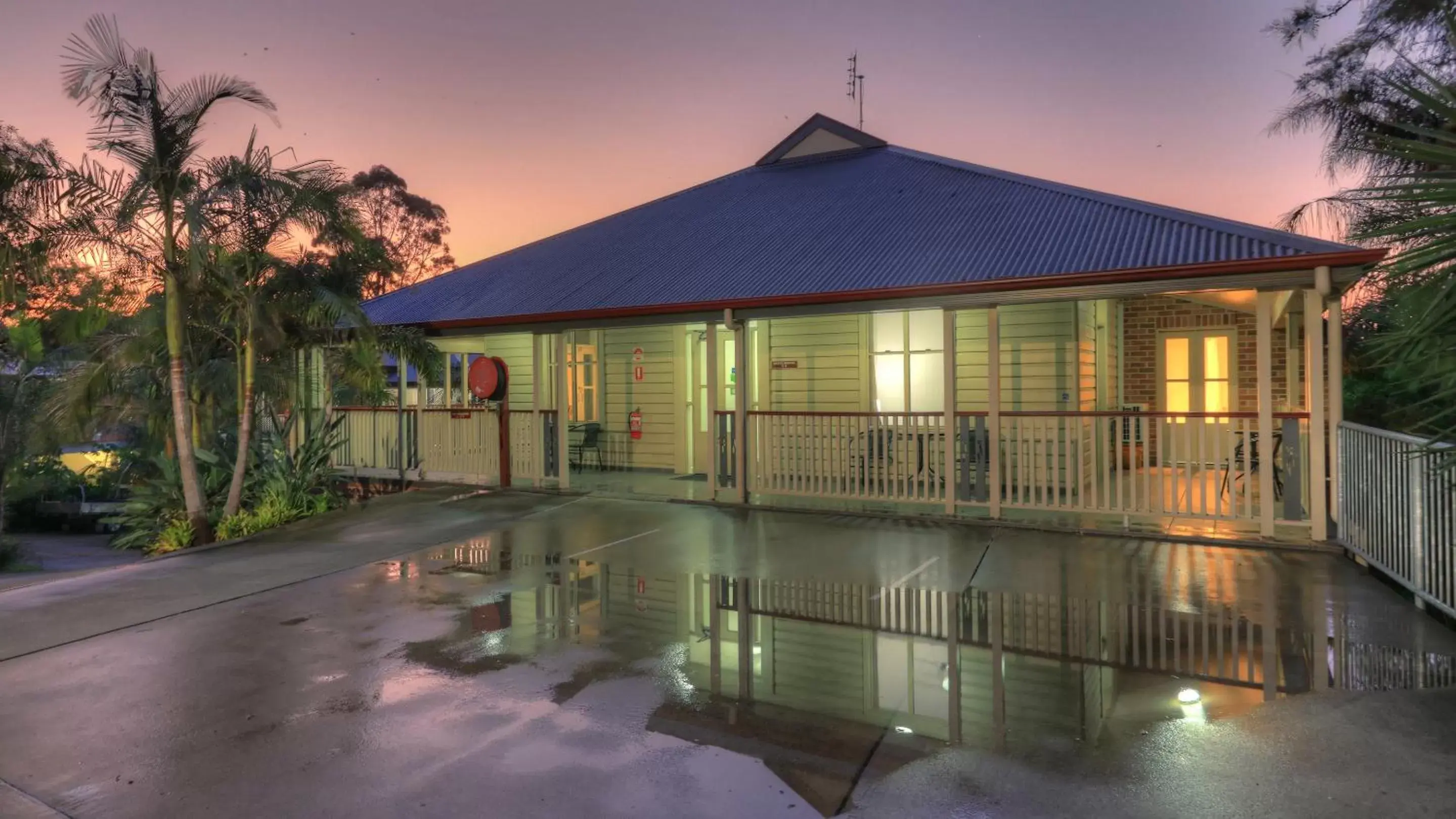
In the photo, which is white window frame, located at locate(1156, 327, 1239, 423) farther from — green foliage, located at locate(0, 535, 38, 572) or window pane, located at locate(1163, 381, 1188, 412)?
green foliage, located at locate(0, 535, 38, 572)

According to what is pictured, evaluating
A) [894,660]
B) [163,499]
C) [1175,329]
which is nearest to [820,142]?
[1175,329]

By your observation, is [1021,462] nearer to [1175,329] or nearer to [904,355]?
[904,355]

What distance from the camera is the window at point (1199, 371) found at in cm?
1380

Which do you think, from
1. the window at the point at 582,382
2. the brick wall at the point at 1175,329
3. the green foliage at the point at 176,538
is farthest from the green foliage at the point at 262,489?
the brick wall at the point at 1175,329

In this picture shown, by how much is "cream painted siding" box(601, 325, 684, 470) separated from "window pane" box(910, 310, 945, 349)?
375 cm

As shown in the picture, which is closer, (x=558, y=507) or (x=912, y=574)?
(x=912, y=574)

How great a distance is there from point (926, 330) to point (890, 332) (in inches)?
19.5

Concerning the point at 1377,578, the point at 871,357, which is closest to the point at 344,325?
the point at 871,357

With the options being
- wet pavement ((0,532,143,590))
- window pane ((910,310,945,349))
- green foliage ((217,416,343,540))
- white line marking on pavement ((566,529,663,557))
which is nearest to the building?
window pane ((910,310,945,349))

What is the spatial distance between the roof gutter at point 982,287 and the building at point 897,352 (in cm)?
3

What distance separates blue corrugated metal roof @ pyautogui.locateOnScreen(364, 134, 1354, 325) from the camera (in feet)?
29.2

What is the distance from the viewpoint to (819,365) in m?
12.4

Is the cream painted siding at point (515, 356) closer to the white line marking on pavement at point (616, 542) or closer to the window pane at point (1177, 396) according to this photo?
the white line marking on pavement at point (616, 542)

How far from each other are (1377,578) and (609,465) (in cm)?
1042
